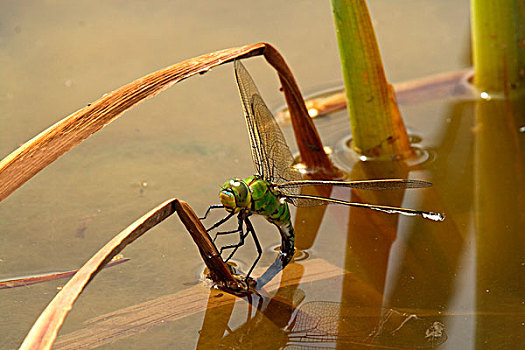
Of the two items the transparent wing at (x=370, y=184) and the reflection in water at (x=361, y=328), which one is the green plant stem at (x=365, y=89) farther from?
the reflection in water at (x=361, y=328)

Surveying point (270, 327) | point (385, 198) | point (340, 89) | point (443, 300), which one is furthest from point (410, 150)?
point (270, 327)

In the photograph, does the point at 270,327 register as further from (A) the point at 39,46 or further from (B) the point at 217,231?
(A) the point at 39,46

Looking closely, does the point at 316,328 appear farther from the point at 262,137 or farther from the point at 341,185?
the point at 262,137

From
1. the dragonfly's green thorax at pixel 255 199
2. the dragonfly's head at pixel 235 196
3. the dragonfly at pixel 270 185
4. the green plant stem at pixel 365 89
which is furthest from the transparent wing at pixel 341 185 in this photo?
the green plant stem at pixel 365 89

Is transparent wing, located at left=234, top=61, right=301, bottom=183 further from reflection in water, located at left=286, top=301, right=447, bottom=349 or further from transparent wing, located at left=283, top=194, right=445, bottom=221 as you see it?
reflection in water, located at left=286, top=301, right=447, bottom=349

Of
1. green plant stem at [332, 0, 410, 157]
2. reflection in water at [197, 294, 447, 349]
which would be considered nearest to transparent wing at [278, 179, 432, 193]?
reflection in water at [197, 294, 447, 349]

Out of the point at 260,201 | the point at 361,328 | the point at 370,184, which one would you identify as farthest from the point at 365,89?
the point at 361,328
